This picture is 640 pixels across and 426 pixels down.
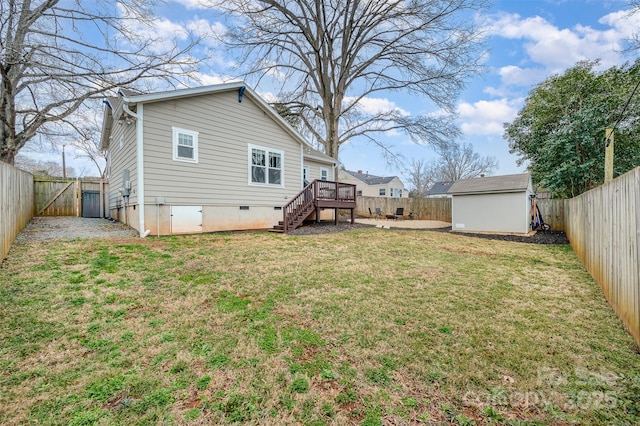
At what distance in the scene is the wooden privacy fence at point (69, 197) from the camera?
13.5 meters

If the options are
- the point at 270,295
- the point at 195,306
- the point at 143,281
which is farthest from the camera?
the point at 143,281

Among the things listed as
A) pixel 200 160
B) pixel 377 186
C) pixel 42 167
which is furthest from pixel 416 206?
pixel 42 167

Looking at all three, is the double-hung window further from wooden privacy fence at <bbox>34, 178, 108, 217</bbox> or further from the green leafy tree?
the green leafy tree

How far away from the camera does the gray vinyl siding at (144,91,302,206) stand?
849cm

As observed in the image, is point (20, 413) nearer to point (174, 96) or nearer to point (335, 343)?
point (335, 343)

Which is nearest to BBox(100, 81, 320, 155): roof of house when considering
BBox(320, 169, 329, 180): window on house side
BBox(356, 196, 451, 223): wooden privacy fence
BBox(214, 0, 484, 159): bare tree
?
BBox(320, 169, 329, 180): window on house side

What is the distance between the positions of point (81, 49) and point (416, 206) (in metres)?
20.6

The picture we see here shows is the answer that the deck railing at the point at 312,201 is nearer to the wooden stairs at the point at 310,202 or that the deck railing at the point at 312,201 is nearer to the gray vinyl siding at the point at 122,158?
the wooden stairs at the point at 310,202

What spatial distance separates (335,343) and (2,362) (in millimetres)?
3028

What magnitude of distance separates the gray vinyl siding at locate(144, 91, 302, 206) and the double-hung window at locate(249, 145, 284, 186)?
18 centimetres

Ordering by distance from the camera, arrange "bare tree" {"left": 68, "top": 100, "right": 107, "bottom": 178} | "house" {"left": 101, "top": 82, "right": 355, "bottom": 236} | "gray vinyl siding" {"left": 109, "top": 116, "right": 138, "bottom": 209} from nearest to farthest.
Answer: "house" {"left": 101, "top": 82, "right": 355, "bottom": 236} → "gray vinyl siding" {"left": 109, "top": 116, "right": 138, "bottom": 209} → "bare tree" {"left": 68, "top": 100, "right": 107, "bottom": 178}

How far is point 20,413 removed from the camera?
6.37 feet

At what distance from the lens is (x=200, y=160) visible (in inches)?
371

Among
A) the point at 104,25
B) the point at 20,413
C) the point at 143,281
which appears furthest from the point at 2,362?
the point at 104,25
